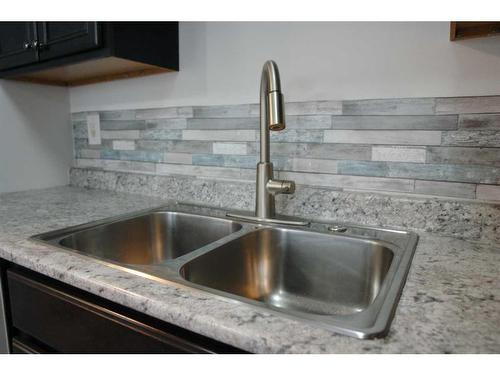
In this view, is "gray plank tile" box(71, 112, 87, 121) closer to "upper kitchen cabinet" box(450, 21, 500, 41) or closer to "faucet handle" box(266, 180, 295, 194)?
"faucet handle" box(266, 180, 295, 194)

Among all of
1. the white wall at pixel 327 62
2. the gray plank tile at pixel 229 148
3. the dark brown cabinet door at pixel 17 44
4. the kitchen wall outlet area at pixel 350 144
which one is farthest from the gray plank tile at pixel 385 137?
the dark brown cabinet door at pixel 17 44

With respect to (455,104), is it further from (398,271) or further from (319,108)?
(398,271)

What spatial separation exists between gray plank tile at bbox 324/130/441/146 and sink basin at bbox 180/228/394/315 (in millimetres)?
312

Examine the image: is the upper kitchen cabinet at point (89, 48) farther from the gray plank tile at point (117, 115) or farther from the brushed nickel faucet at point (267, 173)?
the brushed nickel faucet at point (267, 173)

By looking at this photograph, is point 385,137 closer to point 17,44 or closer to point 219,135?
point 219,135

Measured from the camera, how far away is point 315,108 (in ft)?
3.47

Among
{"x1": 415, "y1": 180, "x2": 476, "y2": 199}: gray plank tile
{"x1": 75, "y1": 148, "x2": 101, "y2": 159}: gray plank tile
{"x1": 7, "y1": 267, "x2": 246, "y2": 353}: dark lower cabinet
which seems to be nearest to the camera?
{"x1": 7, "y1": 267, "x2": 246, "y2": 353}: dark lower cabinet

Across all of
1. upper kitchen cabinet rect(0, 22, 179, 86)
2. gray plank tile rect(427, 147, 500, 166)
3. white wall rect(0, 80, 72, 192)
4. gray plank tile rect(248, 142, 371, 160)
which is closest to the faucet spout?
gray plank tile rect(248, 142, 371, 160)

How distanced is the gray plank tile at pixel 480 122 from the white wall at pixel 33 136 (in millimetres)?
1745

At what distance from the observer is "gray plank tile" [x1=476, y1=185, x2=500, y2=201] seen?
85 cm

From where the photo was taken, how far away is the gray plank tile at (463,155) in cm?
84

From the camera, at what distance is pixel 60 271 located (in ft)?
2.19

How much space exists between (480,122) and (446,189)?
19 cm
